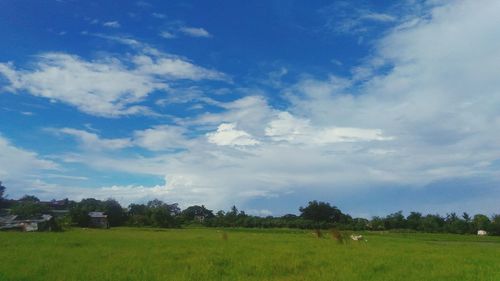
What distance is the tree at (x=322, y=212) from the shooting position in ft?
291

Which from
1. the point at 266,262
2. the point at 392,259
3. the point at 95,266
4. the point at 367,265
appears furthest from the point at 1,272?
A: the point at 392,259

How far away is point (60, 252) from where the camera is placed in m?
20.8

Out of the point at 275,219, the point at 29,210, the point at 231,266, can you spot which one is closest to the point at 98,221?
the point at 29,210

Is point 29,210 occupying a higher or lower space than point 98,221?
higher

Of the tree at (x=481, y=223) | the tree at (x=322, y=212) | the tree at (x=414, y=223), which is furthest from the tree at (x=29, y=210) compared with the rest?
the tree at (x=481, y=223)

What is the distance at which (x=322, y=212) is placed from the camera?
89.1m

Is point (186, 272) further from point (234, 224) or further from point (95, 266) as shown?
point (234, 224)

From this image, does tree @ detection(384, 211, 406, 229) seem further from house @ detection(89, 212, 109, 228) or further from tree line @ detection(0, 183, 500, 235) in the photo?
house @ detection(89, 212, 109, 228)

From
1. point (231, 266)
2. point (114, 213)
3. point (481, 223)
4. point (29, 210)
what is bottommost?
point (231, 266)

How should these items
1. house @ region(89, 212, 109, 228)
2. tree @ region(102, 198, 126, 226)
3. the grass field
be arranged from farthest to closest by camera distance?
1. tree @ region(102, 198, 126, 226)
2. house @ region(89, 212, 109, 228)
3. the grass field

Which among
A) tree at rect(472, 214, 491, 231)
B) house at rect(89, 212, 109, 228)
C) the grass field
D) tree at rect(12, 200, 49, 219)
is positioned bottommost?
the grass field

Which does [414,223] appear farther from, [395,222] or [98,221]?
[98,221]

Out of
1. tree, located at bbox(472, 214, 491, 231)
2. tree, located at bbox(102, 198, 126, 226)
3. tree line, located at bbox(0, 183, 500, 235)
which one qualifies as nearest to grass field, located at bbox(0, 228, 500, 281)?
tree line, located at bbox(0, 183, 500, 235)

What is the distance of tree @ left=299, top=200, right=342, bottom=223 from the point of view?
88625 millimetres
